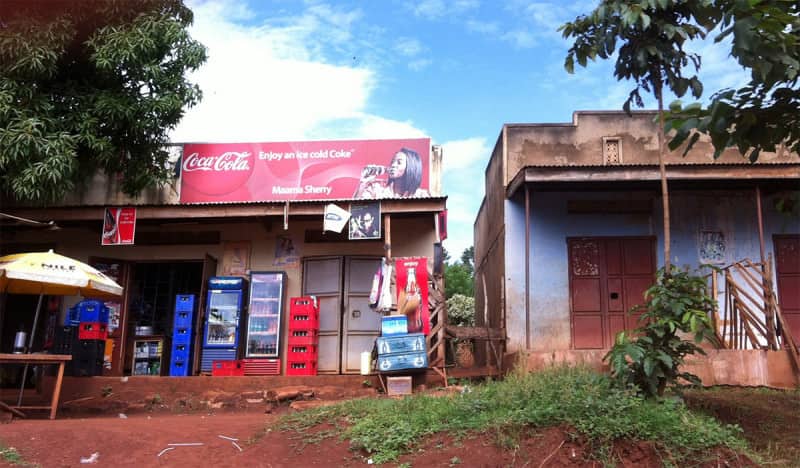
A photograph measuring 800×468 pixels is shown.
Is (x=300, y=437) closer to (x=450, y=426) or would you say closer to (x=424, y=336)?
(x=450, y=426)

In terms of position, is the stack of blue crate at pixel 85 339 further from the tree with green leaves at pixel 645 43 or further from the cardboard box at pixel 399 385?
the tree with green leaves at pixel 645 43

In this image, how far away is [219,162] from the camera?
42.2 feet

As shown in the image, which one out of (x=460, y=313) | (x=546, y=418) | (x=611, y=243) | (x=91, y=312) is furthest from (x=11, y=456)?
(x=460, y=313)

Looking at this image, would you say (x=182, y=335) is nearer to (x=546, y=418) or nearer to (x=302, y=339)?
(x=302, y=339)

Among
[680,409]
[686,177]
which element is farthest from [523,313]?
[680,409]

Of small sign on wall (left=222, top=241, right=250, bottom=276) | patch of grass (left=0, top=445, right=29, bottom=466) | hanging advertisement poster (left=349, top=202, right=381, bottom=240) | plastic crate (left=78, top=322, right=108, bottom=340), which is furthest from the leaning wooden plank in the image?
hanging advertisement poster (left=349, top=202, right=381, bottom=240)

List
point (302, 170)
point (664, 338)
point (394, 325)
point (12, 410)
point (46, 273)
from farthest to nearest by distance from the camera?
point (302, 170) < point (394, 325) < point (46, 273) < point (12, 410) < point (664, 338)

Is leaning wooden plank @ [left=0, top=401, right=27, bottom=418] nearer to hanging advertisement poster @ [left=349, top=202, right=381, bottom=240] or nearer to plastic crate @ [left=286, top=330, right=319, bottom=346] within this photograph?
plastic crate @ [left=286, top=330, right=319, bottom=346]

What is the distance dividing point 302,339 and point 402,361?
2.30 m

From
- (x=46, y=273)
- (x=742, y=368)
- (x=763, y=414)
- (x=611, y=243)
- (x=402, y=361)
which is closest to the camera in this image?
(x=763, y=414)

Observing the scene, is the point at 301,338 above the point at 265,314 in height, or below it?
below

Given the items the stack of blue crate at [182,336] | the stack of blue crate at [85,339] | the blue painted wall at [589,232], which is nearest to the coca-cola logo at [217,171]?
the stack of blue crate at [182,336]

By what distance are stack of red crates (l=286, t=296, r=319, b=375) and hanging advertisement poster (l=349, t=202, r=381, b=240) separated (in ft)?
5.18

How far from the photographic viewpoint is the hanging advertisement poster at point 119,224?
37.9 ft
